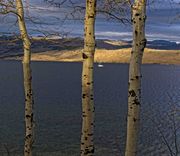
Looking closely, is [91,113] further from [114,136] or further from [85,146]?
[114,136]

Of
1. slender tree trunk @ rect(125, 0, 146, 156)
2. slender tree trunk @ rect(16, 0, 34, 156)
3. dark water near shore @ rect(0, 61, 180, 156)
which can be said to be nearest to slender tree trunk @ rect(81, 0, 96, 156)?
slender tree trunk @ rect(125, 0, 146, 156)

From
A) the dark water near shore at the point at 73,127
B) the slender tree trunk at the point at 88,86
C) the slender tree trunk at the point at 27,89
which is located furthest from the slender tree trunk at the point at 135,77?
the dark water near shore at the point at 73,127

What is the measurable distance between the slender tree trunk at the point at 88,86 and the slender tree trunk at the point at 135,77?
1.69 metres

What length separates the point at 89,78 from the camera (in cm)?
1171

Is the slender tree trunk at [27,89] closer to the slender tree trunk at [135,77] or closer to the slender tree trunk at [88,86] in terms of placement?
the slender tree trunk at [88,86]

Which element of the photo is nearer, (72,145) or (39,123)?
(72,145)

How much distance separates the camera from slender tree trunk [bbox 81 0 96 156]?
11.6 m

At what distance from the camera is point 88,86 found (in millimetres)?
11703

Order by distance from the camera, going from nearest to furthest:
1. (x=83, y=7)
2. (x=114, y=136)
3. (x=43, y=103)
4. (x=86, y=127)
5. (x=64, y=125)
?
(x=86, y=127)
(x=83, y=7)
(x=114, y=136)
(x=64, y=125)
(x=43, y=103)

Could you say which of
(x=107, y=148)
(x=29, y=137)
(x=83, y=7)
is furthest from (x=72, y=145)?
(x=83, y=7)

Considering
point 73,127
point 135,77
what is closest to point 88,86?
point 135,77

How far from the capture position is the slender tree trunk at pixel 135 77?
1012 cm

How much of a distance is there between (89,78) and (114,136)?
55776 mm

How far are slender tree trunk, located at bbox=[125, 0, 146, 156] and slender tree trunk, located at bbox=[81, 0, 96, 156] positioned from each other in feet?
5.54
